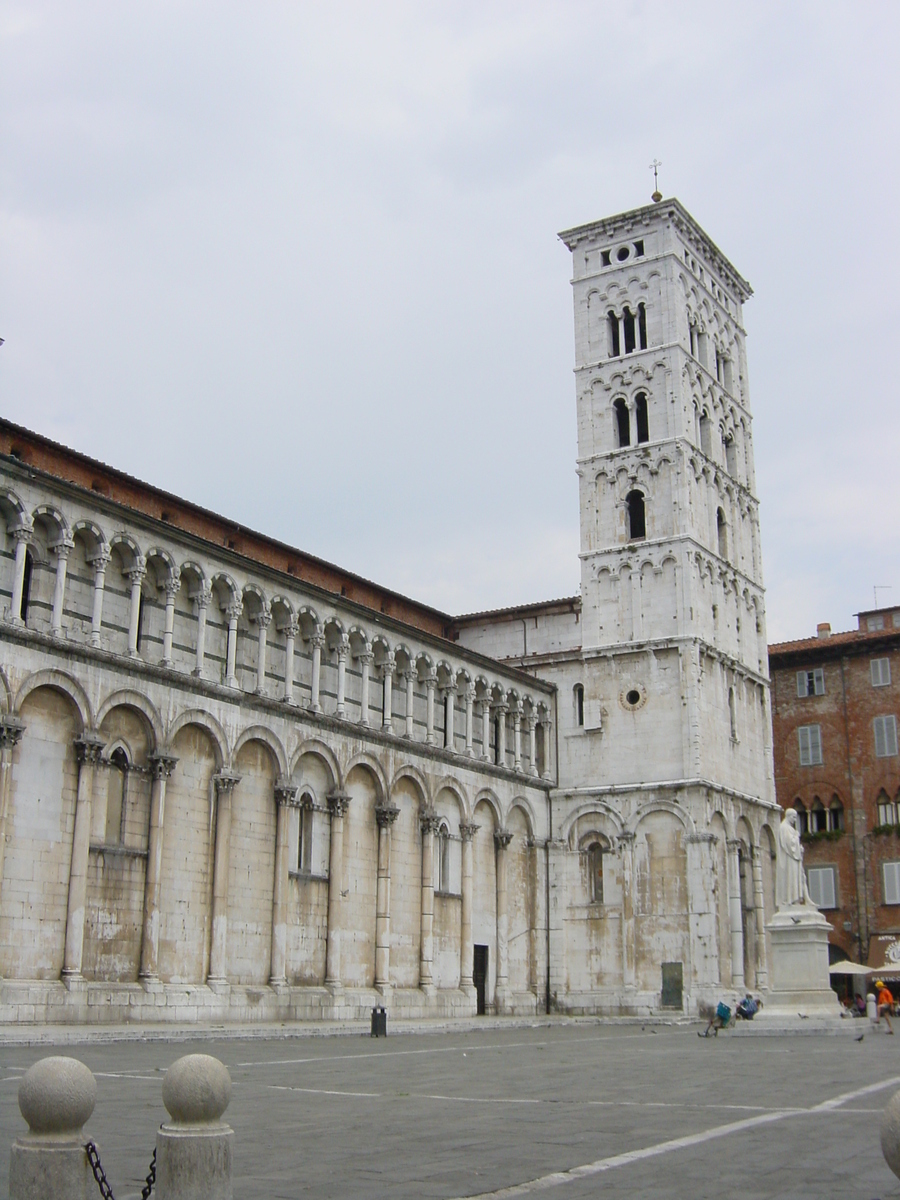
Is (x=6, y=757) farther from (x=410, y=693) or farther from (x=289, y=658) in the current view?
(x=410, y=693)

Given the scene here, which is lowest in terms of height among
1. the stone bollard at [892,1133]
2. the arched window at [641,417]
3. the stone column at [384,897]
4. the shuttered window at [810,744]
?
the stone bollard at [892,1133]

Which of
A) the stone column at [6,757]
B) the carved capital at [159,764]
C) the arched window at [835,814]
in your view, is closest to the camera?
the stone column at [6,757]

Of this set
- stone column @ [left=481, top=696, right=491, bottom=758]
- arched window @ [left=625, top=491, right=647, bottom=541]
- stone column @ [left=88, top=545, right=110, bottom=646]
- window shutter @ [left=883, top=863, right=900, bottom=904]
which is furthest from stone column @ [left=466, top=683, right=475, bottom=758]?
window shutter @ [left=883, top=863, right=900, bottom=904]

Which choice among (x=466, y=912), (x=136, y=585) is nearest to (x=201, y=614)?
(x=136, y=585)

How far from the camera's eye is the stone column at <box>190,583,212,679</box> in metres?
30.6

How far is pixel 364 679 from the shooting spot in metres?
36.9

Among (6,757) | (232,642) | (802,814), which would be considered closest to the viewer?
(6,757)

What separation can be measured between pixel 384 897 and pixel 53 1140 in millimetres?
29295

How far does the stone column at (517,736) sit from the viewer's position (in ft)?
146

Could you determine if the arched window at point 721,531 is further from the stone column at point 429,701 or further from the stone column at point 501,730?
the stone column at point 429,701

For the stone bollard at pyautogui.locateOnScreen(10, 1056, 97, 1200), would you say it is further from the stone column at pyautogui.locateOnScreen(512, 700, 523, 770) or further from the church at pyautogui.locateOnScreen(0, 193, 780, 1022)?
the stone column at pyautogui.locateOnScreen(512, 700, 523, 770)

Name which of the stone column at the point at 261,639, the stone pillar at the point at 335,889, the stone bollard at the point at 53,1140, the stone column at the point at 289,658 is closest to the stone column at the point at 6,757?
the stone column at the point at 261,639

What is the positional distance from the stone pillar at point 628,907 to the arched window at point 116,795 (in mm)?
20895

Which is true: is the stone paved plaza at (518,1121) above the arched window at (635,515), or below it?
below
